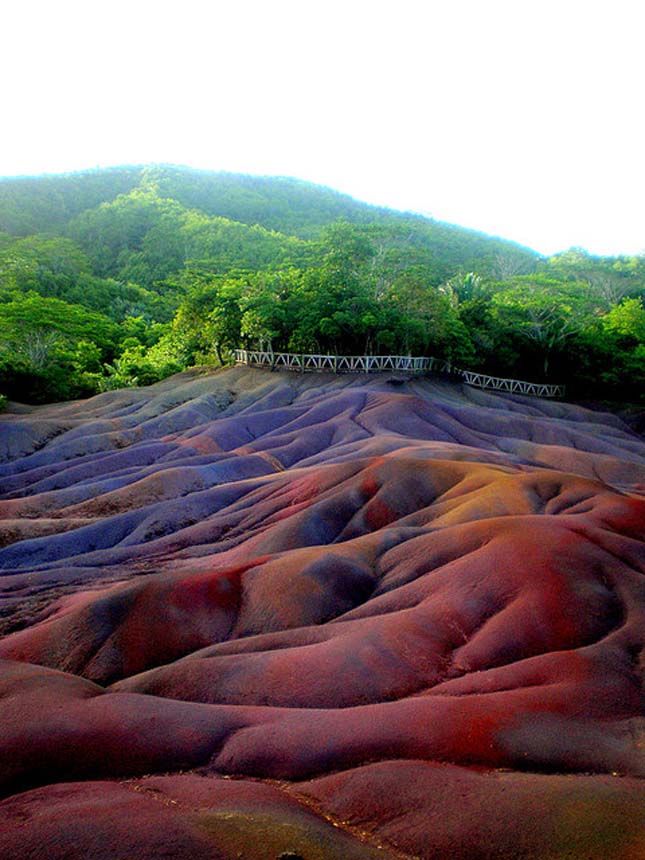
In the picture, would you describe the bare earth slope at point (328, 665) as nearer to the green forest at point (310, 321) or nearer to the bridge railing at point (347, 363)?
the bridge railing at point (347, 363)

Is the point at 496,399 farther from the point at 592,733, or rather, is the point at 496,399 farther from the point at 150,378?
the point at 592,733

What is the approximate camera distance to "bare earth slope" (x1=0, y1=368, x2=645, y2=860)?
8211mm

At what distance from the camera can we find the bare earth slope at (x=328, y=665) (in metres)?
8.21

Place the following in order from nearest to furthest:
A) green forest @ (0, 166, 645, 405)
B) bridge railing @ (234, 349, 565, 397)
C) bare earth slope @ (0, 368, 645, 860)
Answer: bare earth slope @ (0, 368, 645, 860) → green forest @ (0, 166, 645, 405) → bridge railing @ (234, 349, 565, 397)

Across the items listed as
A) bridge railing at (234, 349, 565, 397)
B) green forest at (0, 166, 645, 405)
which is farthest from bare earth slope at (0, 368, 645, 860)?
green forest at (0, 166, 645, 405)

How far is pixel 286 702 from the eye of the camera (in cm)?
1308

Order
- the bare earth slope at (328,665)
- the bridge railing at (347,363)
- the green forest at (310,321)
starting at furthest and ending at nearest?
1. the bridge railing at (347,363)
2. the green forest at (310,321)
3. the bare earth slope at (328,665)

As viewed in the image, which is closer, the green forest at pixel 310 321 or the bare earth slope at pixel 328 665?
the bare earth slope at pixel 328 665

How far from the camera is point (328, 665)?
45.8 feet

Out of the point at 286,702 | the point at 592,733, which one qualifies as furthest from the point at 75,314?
the point at 592,733

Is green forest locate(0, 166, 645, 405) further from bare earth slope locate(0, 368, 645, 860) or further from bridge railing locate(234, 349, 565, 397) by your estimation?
bare earth slope locate(0, 368, 645, 860)

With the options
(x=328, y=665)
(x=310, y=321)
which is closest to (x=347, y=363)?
(x=310, y=321)

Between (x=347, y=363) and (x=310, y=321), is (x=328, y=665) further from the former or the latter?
(x=347, y=363)

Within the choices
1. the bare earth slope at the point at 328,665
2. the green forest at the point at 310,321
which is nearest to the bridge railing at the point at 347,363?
the green forest at the point at 310,321
